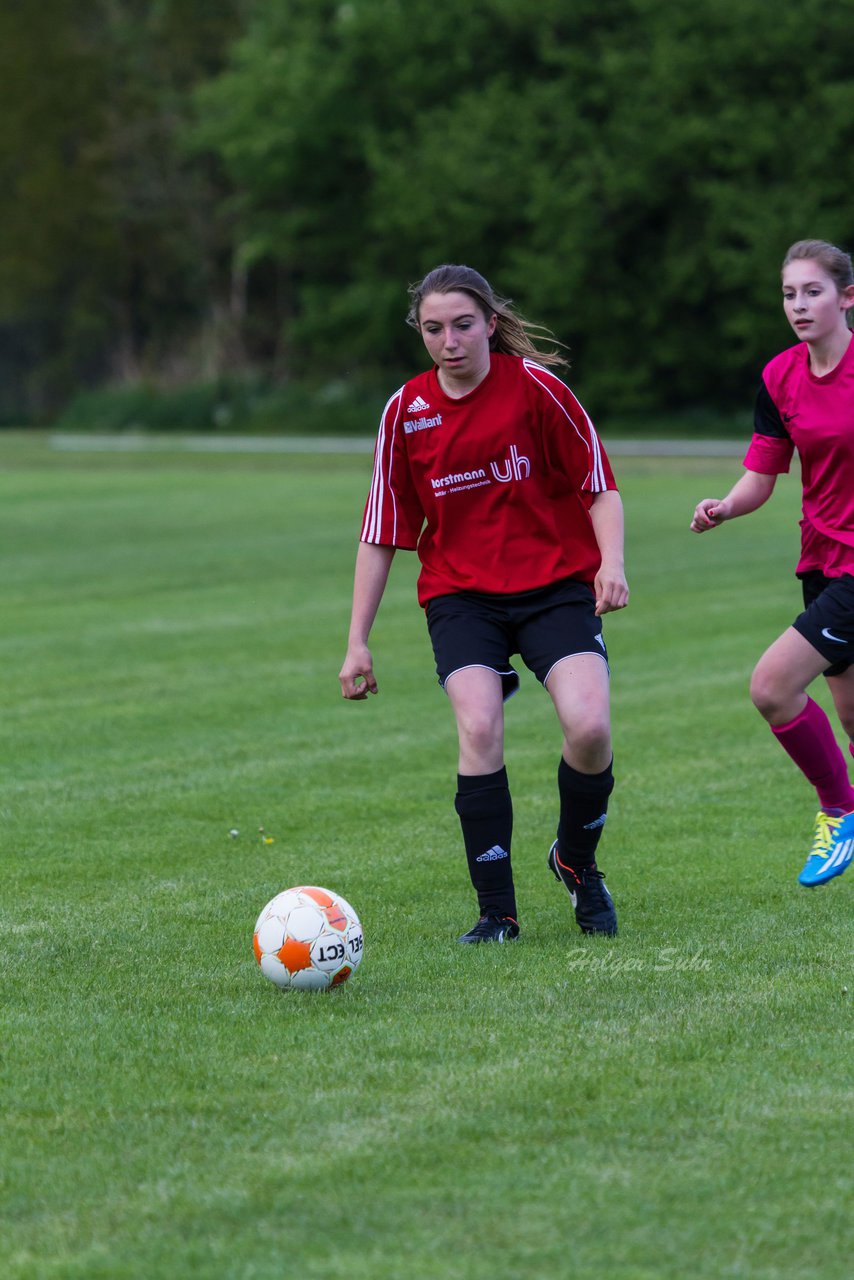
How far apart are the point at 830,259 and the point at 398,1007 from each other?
2907mm

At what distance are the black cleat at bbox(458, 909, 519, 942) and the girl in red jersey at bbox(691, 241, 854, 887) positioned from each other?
1.24 m

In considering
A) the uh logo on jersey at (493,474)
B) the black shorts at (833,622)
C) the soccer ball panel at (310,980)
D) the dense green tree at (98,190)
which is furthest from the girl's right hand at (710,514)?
the dense green tree at (98,190)

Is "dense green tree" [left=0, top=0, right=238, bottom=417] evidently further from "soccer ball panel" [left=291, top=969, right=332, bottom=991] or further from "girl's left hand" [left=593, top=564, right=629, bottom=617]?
"soccer ball panel" [left=291, top=969, right=332, bottom=991]

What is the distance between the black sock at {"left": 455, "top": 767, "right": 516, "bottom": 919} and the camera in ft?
18.3

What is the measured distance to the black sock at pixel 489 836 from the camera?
220 inches

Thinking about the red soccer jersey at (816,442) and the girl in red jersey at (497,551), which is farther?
the red soccer jersey at (816,442)

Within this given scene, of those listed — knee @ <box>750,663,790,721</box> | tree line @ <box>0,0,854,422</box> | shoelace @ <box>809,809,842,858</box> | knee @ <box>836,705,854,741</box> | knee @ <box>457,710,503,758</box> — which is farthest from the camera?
tree line @ <box>0,0,854,422</box>

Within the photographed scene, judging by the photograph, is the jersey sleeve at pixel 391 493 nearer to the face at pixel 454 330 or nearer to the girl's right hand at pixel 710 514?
the face at pixel 454 330

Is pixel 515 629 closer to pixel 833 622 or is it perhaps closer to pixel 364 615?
pixel 364 615

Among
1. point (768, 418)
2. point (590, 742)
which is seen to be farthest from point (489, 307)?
point (590, 742)

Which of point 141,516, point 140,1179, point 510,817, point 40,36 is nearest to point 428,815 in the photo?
point 510,817

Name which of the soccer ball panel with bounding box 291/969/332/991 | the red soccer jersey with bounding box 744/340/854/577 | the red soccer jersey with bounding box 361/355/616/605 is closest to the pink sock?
the red soccer jersey with bounding box 744/340/854/577

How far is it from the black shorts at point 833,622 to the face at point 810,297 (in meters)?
A: 0.87

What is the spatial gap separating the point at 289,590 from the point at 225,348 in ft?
144
